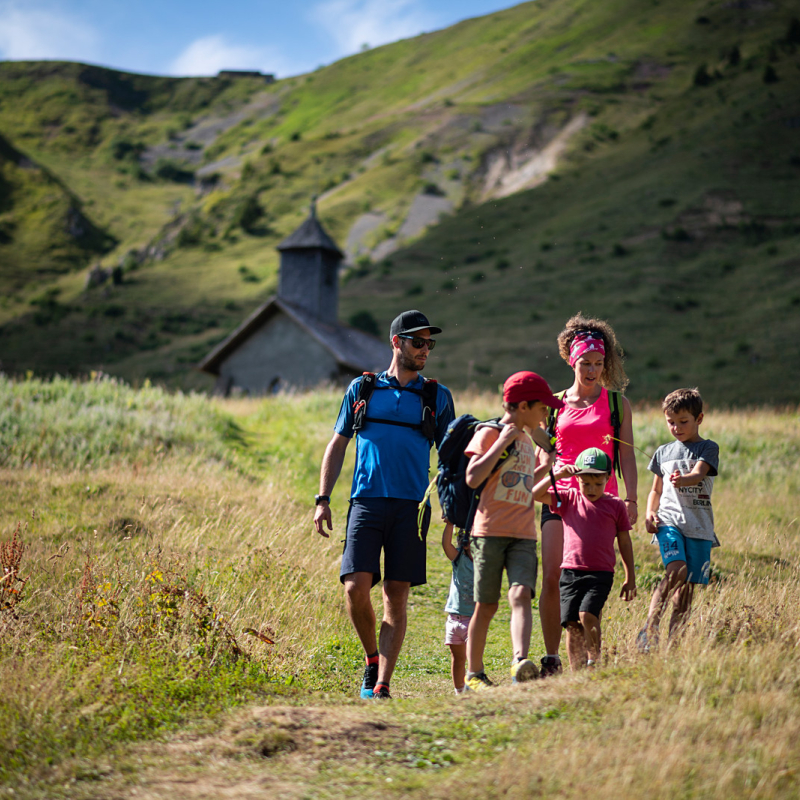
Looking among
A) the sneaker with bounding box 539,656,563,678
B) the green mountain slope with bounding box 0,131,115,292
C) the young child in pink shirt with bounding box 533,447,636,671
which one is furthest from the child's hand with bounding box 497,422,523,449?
the green mountain slope with bounding box 0,131,115,292

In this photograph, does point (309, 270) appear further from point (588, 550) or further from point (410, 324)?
point (588, 550)

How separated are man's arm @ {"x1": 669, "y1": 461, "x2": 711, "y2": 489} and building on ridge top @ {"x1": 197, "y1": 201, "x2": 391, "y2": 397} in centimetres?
2526

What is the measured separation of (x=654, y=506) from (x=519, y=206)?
80.1 m

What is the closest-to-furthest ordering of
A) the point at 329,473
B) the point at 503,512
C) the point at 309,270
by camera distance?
the point at 503,512 → the point at 329,473 → the point at 309,270

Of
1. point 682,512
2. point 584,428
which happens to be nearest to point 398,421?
point 584,428

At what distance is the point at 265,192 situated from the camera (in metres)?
115

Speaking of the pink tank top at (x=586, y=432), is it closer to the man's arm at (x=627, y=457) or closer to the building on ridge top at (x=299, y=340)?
the man's arm at (x=627, y=457)

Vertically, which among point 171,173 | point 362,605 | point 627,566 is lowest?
point 362,605

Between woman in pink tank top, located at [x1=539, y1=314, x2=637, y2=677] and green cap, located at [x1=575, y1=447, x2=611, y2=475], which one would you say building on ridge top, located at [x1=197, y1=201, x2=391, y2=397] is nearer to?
woman in pink tank top, located at [x1=539, y1=314, x2=637, y2=677]

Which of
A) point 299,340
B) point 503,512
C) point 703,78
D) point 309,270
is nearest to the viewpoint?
point 503,512

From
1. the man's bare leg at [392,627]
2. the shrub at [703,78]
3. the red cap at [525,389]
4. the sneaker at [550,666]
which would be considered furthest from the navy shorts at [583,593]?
the shrub at [703,78]

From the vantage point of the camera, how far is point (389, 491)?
496cm

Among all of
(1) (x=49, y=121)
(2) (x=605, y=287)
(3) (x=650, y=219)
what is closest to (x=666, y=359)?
(2) (x=605, y=287)

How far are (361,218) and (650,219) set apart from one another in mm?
39074
